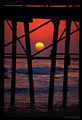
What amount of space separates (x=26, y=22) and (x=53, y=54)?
1.60 metres

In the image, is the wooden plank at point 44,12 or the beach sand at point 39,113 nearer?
the wooden plank at point 44,12

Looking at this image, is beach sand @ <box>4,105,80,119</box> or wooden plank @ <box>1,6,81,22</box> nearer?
wooden plank @ <box>1,6,81,22</box>


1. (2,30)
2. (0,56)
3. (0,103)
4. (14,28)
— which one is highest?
(14,28)

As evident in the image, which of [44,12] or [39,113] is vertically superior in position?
[44,12]

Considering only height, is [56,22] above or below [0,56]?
Result: above

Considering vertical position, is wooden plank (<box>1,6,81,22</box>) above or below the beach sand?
above

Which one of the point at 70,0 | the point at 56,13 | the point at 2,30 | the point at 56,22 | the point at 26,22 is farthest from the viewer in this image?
the point at 26,22

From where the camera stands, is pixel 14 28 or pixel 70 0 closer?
pixel 70 0

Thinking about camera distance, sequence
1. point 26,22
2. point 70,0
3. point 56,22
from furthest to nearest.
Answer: point 26,22 → point 56,22 → point 70,0

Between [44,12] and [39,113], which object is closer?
[44,12]

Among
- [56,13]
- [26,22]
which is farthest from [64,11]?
[26,22]

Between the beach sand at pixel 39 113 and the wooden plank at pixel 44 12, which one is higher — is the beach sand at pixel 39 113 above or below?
below

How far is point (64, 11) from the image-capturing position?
138 inches

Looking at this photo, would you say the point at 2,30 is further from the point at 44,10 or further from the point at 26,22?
the point at 26,22
